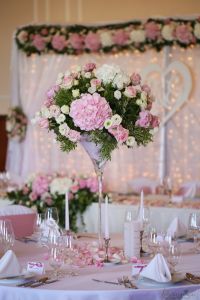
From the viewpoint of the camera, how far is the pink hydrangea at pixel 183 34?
25.9ft

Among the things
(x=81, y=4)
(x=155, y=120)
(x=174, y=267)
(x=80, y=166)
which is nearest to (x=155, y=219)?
(x=155, y=120)

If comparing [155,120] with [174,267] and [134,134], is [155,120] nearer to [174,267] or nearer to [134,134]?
[134,134]

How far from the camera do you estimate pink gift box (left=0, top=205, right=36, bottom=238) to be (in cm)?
387

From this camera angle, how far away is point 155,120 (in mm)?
3299

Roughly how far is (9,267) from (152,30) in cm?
592

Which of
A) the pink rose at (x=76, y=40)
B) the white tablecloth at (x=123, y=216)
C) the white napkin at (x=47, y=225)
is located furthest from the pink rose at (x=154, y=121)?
the pink rose at (x=76, y=40)

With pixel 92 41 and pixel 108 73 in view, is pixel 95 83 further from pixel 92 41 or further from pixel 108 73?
pixel 92 41

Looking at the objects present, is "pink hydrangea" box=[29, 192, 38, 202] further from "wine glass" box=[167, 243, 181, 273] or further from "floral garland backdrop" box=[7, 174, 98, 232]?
"wine glass" box=[167, 243, 181, 273]

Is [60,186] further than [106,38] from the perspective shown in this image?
No

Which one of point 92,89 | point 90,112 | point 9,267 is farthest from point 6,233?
point 92,89

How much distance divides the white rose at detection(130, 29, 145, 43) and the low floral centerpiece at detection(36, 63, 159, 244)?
4.92m

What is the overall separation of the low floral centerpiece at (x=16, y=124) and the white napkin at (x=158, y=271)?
261 inches

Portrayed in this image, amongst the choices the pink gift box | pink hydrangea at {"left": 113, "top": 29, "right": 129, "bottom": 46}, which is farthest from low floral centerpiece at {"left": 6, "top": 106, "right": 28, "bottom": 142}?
the pink gift box

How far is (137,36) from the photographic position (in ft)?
26.7
